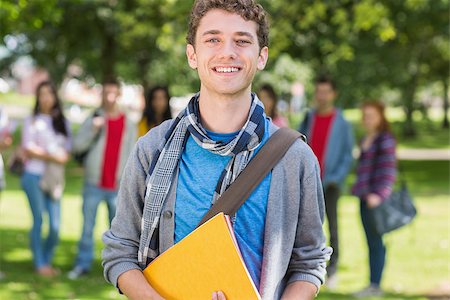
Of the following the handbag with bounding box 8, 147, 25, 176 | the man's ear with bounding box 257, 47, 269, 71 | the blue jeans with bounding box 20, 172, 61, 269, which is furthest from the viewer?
the blue jeans with bounding box 20, 172, 61, 269

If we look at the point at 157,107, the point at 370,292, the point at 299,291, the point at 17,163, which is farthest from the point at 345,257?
the point at 299,291

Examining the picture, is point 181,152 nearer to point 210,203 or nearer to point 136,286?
point 210,203

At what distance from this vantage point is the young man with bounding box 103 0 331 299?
2.76m

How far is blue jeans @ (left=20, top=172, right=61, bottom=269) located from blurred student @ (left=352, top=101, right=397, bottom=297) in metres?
3.11

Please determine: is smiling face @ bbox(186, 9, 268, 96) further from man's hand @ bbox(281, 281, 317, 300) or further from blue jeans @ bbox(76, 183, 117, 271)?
blue jeans @ bbox(76, 183, 117, 271)

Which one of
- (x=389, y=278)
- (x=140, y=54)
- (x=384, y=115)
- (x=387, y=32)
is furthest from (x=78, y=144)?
(x=140, y=54)

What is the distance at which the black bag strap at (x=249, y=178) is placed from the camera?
2.71m

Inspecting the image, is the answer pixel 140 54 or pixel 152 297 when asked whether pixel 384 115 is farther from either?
pixel 140 54

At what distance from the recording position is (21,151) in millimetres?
8953

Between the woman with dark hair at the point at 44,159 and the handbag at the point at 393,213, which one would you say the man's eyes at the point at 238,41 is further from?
the woman with dark hair at the point at 44,159

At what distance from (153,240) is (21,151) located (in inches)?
251

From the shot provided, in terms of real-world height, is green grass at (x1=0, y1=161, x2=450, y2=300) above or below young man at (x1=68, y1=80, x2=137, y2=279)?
below

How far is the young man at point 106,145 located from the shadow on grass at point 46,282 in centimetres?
33

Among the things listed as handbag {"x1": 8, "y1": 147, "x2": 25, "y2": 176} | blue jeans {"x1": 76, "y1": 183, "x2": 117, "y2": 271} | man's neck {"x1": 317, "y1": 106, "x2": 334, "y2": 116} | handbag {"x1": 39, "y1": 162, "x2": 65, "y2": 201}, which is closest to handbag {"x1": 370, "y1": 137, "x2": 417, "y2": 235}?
man's neck {"x1": 317, "y1": 106, "x2": 334, "y2": 116}
